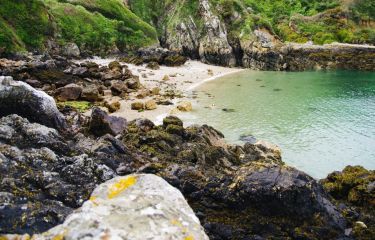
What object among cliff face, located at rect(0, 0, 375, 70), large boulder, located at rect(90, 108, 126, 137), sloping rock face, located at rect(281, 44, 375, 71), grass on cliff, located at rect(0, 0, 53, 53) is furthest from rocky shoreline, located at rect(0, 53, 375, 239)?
sloping rock face, located at rect(281, 44, 375, 71)

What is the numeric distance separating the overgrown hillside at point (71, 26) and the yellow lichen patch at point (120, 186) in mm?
52396

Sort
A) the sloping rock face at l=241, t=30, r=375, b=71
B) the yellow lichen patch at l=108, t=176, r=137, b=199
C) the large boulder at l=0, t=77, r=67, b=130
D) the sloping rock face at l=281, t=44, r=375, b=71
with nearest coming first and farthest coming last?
the yellow lichen patch at l=108, t=176, r=137, b=199
the large boulder at l=0, t=77, r=67, b=130
the sloping rock face at l=241, t=30, r=375, b=71
the sloping rock face at l=281, t=44, r=375, b=71

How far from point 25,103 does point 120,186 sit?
9391mm

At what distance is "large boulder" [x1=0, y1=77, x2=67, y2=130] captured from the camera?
549 inches

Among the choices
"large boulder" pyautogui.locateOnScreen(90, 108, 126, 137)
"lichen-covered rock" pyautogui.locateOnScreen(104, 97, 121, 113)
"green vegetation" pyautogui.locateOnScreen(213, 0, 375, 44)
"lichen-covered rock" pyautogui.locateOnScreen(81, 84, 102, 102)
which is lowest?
"lichen-covered rock" pyautogui.locateOnScreen(104, 97, 121, 113)

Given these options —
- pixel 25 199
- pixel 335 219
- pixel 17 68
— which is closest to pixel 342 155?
pixel 335 219

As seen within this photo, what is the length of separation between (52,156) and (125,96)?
2899 centimetres

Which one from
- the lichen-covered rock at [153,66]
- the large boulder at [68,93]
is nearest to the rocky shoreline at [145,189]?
the large boulder at [68,93]

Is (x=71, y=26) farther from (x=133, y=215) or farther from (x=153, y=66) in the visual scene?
(x=133, y=215)

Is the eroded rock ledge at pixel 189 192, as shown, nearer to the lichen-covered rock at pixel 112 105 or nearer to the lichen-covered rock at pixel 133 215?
the lichen-covered rock at pixel 133 215

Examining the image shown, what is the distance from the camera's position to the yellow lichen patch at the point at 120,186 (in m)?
6.34

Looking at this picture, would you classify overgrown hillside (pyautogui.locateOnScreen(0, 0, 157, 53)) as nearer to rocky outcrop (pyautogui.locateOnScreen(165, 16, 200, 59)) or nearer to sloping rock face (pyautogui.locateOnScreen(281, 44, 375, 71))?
rocky outcrop (pyautogui.locateOnScreen(165, 16, 200, 59))

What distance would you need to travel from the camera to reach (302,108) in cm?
4050

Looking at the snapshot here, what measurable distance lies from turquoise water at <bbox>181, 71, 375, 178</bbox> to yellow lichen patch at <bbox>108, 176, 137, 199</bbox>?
18.0 metres
